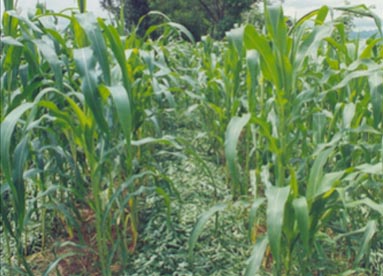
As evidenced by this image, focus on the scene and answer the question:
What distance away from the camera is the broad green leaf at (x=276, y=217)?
99 cm

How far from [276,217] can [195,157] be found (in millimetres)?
533

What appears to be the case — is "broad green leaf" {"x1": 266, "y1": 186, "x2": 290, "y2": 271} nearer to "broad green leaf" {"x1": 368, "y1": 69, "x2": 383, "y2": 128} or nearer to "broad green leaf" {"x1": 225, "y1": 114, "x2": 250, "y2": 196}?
"broad green leaf" {"x1": 225, "y1": 114, "x2": 250, "y2": 196}

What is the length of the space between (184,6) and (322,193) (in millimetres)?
21113

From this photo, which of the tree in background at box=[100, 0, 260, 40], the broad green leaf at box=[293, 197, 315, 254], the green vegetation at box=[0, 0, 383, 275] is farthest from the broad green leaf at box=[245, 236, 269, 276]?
the tree in background at box=[100, 0, 260, 40]

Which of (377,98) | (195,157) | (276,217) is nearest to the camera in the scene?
(276,217)

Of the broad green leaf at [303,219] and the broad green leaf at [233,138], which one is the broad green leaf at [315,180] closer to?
the broad green leaf at [303,219]

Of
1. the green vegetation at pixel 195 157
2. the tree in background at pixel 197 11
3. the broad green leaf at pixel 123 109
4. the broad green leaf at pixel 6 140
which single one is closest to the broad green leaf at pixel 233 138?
the green vegetation at pixel 195 157

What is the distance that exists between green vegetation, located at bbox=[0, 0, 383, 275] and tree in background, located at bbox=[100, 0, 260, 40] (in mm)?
17558

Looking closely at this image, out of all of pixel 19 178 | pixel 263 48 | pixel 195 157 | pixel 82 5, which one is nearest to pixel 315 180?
pixel 263 48

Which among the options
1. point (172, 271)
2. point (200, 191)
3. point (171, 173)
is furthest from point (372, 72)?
point (171, 173)

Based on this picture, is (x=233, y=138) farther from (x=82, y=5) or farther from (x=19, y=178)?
(x=82, y=5)

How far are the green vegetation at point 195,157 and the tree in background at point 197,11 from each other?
17558mm

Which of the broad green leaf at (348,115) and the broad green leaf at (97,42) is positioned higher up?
the broad green leaf at (97,42)

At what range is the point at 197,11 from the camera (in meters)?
21.2
